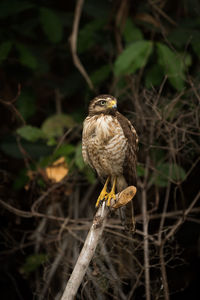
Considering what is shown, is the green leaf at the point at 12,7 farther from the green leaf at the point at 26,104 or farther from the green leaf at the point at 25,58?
the green leaf at the point at 26,104

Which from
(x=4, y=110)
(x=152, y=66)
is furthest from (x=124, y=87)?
(x=4, y=110)

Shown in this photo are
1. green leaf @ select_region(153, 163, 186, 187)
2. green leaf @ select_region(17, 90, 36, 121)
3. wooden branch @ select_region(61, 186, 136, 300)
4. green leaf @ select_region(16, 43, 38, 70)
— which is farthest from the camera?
green leaf @ select_region(17, 90, 36, 121)

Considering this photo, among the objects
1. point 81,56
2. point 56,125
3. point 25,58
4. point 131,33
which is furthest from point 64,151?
point 81,56

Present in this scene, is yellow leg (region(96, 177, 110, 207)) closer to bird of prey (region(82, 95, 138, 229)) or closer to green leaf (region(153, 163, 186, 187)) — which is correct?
bird of prey (region(82, 95, 138, 229))

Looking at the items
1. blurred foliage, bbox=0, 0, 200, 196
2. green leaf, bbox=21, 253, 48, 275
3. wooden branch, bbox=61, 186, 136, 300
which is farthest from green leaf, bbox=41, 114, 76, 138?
wooden branch, bbox=61, 186, 136, 300

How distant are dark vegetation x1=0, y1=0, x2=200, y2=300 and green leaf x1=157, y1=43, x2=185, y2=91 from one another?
1cm

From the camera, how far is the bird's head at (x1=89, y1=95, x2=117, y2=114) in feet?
11.4

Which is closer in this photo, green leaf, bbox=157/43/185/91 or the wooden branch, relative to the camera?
the wooden branch

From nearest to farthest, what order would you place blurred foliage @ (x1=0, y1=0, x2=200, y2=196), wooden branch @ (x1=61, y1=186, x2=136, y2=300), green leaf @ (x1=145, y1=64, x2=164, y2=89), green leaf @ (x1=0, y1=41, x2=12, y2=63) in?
1. wooden branch @ (x1=61, y1=186, x2=136, y2=300)
2. blurred foliage @ (x1=0, y1=0, x2=200, y2=196)
3. green leaf @ (x1=145, y1=64, x2=164, y2=89)
4. green leaf @ (x1=0, y1=41, x2=12, y2=63)

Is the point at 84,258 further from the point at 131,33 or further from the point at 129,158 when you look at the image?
the point at 131,33

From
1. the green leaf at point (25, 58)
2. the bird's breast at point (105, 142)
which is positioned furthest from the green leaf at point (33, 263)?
the green leaf at point (25, 58)

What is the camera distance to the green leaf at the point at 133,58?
399cm

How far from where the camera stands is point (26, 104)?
16.1 ft

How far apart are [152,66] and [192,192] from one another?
55.6 inches
